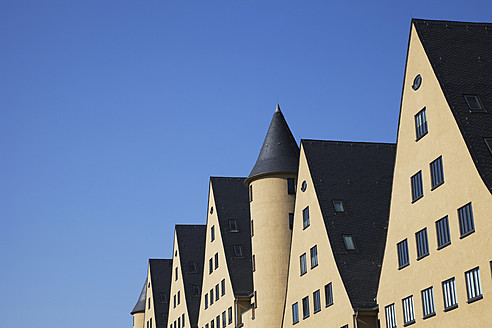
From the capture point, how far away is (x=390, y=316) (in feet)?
145

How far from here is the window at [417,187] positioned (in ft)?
134

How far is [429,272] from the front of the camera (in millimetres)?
39188

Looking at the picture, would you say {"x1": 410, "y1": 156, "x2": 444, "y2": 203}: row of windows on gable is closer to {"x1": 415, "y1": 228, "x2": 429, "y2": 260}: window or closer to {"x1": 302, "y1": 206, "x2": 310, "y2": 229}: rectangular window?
{"x1": 415, "y1": 228, "x2": 429, "y2": 260}: window

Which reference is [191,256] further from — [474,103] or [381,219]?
[474,103]

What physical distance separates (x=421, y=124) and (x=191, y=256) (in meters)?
53.5

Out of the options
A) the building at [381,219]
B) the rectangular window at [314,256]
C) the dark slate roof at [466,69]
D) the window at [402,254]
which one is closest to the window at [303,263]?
the building at [381,219]

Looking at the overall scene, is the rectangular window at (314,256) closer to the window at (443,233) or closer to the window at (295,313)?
the window at (295,313)

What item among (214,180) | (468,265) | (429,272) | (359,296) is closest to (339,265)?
(359,296)

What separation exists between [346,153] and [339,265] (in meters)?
12.4

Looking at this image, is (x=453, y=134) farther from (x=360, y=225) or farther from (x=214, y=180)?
(x=214, y=180)

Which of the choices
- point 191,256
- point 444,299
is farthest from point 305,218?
point 191,256

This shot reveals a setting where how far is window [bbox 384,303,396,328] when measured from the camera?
4378 cm

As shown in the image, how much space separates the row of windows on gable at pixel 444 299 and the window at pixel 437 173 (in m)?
4.95

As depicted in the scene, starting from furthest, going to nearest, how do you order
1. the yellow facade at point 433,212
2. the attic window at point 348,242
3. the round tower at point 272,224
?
the round tower at point 272,224 < the attic window at point 348,242 < the yellow facade at point 433,212
